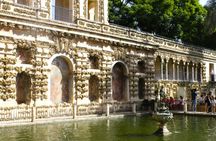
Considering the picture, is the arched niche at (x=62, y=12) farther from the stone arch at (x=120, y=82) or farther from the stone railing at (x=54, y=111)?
the stone railing at (x=54, y=111)

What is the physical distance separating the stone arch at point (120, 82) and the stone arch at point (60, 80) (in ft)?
16.2

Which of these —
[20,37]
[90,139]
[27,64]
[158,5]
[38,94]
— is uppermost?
[158,5]

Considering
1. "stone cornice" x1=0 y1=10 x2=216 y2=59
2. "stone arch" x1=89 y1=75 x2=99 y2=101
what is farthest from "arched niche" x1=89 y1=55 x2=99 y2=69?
"stone cornice" x1=0 y1=10 x2=216 y2=59

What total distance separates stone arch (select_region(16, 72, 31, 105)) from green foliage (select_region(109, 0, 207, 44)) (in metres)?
21.3

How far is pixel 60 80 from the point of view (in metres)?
25.3

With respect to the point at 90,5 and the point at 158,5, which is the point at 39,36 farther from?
the point at 158,5

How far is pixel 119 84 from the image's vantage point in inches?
1192

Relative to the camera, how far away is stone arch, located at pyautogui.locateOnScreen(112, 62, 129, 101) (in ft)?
97.7

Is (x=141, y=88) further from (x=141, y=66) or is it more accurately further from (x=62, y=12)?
(x=62, y=12)

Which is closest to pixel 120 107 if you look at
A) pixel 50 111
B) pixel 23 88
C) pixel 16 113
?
pixel 50 111

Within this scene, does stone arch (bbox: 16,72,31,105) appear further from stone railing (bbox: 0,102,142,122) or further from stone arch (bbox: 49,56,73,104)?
stone arch (bbox: 49,56,73,104)

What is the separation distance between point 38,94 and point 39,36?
362 centimetres

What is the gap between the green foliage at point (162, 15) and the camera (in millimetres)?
42753

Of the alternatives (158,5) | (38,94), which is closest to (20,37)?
(38,94)
